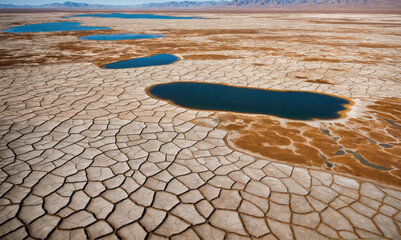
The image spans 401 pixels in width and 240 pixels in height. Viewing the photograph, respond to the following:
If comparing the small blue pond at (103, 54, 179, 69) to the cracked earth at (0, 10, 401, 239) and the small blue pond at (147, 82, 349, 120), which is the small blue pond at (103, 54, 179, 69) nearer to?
the cracked earth at (0, 10, 401, 239)

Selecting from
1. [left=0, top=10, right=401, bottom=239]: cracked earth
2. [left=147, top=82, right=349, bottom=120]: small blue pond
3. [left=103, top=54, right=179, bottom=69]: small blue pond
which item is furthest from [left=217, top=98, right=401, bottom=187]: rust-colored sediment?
[left=103, top=54, right=179, bottom=69]: small blue pond

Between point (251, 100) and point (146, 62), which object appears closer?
point (251, 100)

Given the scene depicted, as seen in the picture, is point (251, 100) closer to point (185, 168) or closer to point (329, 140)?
point (329, 140)

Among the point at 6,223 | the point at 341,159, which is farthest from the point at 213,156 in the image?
the point at 6,223

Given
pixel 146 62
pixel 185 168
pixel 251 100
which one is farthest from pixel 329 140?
pixel 146 62

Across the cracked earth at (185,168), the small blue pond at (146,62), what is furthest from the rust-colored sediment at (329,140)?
the small blue pond at (146,62)

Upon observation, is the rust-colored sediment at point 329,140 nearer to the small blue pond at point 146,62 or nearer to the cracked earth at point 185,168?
the cracked earth at point 185,168
